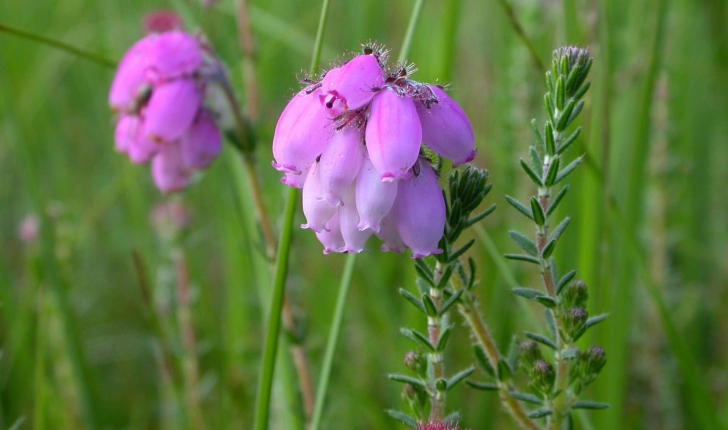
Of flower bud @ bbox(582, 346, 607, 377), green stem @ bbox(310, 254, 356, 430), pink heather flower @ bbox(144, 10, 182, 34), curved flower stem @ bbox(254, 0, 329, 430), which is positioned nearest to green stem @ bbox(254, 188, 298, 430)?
curved flower stem @ bbox(254, 0, 329, 430)

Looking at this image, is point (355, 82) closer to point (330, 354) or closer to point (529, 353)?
point (529, 353)

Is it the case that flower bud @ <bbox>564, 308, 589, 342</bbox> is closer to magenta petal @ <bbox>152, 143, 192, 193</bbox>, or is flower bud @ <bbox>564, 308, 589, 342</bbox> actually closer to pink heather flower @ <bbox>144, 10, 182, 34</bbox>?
magenta petal @ <bbox>152, 143, 192, 193</bbox>

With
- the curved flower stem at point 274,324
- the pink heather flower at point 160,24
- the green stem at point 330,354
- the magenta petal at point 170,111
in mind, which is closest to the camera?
the curved flower stem at point 274,324

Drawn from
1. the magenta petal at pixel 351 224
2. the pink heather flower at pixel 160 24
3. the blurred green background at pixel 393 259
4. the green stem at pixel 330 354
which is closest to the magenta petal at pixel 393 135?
the magenta petal at pixel 351 224

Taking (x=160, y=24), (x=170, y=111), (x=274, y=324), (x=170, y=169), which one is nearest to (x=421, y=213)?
(x=274, y=324)

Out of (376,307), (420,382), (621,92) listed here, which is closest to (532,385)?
(420,382)

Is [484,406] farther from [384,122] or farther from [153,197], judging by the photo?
[153,197]

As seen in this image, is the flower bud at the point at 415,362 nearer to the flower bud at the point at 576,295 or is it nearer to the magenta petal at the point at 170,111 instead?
the flower bud at the point at 576,295
